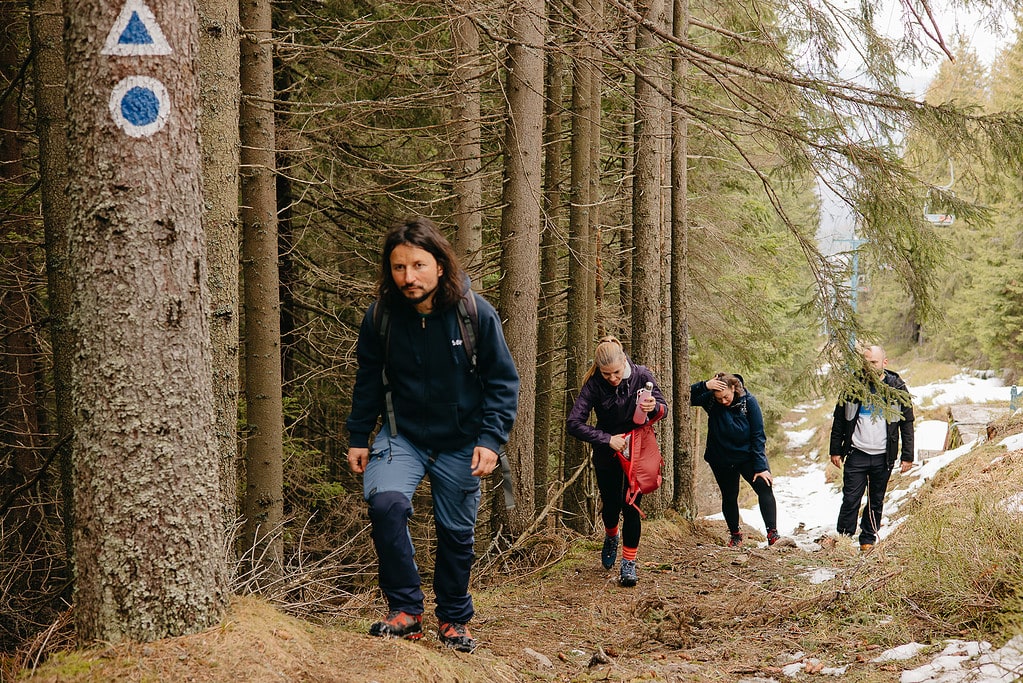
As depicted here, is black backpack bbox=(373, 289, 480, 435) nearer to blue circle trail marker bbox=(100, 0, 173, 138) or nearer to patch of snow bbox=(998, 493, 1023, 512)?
blue circle trail marker bbox=(100, 0, 173, 138)

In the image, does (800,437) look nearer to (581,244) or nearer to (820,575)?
(581,244)

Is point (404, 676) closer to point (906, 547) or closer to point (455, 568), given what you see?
point (455, 568)

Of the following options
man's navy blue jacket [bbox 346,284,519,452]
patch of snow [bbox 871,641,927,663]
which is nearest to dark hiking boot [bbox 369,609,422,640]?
man's navy blue jacket [bbox 346,284,519,452]

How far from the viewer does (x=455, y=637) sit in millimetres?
4562

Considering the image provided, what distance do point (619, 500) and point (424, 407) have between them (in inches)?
143

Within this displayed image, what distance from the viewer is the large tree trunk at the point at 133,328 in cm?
329

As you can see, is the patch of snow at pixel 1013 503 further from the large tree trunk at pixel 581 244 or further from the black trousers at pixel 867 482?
the large tree trunk at pixel 581 244

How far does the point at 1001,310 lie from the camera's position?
30.6 metres

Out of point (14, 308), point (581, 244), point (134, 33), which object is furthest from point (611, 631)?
point (14, 308)

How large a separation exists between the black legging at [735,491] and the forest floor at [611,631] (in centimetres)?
82

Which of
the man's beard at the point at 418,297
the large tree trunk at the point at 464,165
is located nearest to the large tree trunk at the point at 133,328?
the man's beard at the point at 418,297

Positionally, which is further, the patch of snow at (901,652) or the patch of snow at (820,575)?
the patch of snow at (820,575)

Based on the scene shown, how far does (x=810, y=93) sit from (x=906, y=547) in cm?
424

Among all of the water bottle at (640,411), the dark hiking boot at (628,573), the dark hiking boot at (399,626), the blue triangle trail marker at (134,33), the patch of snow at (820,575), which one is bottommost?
the patch of snow at (820,575)
